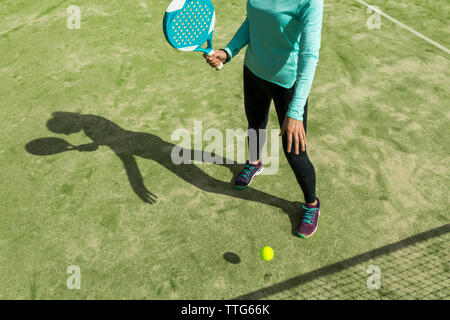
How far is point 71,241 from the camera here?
3.01m

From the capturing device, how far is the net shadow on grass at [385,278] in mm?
2596

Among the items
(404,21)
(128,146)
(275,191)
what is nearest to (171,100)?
(128,146)

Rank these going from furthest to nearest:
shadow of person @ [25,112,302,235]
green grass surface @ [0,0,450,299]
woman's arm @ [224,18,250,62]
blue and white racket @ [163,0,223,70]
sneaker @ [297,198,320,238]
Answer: shadow of person @ [25,112,302,235], sneaker @ [297,198,320,238], green grass surface @ [0,0,450,299], woman's arm @ [224,18,250,62], blue and white racket @ [163,0,223,70]

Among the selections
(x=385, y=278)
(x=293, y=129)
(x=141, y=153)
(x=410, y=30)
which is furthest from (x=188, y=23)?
(x=410, y=30)

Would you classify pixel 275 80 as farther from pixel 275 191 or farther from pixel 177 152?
pixel 177 152

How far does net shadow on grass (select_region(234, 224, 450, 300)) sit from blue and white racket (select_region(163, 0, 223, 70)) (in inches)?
69.2

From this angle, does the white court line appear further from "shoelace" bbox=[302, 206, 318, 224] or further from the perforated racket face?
the perforated racket face

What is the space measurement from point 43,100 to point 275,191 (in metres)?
3.06

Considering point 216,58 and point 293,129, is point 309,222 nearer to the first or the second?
point 293,129

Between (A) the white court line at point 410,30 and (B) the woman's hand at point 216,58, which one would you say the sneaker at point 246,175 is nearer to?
(B) the woman's hand at point 216,58

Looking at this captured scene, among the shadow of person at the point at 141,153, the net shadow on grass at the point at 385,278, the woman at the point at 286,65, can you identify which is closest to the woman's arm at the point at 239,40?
the woman at the point at 286,65

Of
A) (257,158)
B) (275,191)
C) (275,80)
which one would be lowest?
(275,191)

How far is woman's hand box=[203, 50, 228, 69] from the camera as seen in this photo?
2.54 metres

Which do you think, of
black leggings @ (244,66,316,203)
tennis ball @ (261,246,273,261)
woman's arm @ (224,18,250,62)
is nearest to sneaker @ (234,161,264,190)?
black leggings @ (244,66,316,203)
